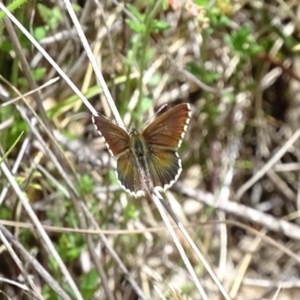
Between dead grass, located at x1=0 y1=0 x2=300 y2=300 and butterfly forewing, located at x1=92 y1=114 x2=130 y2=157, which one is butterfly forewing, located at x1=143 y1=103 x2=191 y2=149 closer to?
butterfly forewing, located at x1=92 y1=114 x2=130 y2=157

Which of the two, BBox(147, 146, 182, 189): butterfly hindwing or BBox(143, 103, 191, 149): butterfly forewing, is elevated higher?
BBox(143, 103, 191, 149): butterfly forewing

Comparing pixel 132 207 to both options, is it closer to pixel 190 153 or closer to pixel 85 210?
pixel 85 210

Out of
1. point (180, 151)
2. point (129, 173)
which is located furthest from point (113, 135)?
point (180, 151)

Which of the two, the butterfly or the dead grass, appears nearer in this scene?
the butterfly

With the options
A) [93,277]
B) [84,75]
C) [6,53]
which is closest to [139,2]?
[84,75]

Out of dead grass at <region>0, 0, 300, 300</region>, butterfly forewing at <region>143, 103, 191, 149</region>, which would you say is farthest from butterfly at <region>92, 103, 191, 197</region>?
dead grass at <region>0, 0, 300, 300</region>

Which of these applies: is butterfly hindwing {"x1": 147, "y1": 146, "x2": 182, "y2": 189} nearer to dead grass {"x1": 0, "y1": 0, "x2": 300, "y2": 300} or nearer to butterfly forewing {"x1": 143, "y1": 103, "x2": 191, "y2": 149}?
butterfly forewing {"x1": 143, "y1": 103, "x2": 191, "y2": 149}

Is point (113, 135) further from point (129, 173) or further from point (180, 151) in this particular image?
point (180, 151)

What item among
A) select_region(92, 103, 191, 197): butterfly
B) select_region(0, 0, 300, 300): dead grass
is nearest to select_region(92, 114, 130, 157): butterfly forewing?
select_region(92, 103, 191, 197): butterfly

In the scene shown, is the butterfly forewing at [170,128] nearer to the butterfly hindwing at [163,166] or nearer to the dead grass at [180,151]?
the butterfly hindwing at [163,166]
